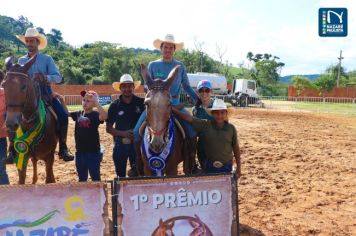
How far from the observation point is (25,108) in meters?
5.07

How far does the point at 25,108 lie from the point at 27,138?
568 mm

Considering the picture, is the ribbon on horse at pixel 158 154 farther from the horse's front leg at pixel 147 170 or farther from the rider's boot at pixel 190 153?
the rider's boot at pixel 190 153

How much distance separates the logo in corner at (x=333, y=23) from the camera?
1004 inches

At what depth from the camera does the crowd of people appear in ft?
17.2

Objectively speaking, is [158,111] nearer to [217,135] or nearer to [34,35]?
[217,135]

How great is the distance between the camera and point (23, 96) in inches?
187

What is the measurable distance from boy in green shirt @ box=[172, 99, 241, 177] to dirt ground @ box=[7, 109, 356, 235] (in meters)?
1.20

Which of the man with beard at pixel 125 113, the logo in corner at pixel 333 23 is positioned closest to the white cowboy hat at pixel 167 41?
the man with beard at pixel 125 113

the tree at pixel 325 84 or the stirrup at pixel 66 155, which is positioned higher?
the tree at pixel 325 84

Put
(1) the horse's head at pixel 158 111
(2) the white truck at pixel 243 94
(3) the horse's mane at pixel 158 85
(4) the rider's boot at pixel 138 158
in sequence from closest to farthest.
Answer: (1) the horse's head at pixel 158 111
(3) the horse's mane at pixel 158 85
(4) the rider's boot at pixel 138 158
(2) the white truck at pixel 243 94

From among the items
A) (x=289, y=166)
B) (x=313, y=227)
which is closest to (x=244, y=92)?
(x=289, y=166)

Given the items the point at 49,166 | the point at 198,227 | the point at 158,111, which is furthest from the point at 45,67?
the point at 198,227

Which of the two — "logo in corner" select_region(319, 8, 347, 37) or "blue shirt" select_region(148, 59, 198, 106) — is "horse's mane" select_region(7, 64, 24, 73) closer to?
"blue shirt" select_region(148, 59, 198, 106)

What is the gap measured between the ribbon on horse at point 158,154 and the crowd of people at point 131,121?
0.88 feet
